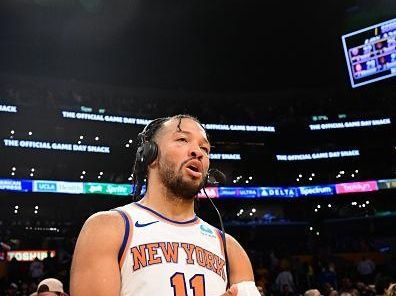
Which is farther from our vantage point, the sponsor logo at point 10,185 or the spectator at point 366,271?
the sponsor logo at point 10,185

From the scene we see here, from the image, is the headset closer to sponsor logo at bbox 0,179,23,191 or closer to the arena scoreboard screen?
sponsor logo at bbox 0,179,23,191

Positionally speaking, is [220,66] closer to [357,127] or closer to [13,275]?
[357,127]

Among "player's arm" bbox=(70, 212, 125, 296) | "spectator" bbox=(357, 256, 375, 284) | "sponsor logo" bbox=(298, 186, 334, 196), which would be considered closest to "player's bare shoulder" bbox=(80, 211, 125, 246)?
"player's arm" bbox=(70, 212, 125, 296)

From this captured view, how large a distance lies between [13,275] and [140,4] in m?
15.2

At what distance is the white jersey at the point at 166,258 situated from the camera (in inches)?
76.0

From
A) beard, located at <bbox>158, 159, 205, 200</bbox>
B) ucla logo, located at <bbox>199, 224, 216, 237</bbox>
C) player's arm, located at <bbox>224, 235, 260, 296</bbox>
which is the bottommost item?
player's arm, located at <bbox>224, 235, 260, 296</bbox>

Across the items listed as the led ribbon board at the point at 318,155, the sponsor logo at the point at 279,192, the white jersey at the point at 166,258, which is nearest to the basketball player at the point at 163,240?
the white jersey at the point at 166,258

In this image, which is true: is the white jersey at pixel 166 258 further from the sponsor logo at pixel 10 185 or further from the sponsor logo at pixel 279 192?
the sponsor logo at pixel 279 192

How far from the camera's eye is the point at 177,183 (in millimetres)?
2215

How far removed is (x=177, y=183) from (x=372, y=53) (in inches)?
951

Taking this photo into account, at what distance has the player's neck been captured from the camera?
2230 millimetres

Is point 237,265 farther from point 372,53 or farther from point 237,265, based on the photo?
point 372,53

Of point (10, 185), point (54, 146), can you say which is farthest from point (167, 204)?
point (54, 146)

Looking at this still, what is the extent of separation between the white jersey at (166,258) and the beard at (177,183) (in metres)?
0.13
